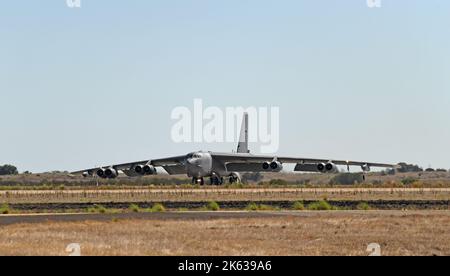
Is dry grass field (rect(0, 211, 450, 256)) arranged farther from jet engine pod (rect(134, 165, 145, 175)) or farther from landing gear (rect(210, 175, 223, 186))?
landing gear (rect(210, 175, 223, 186))

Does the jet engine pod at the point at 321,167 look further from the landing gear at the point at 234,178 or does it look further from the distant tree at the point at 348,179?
the distant tree at the point at 348,179

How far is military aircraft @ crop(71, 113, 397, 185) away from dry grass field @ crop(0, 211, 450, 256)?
1791 inches

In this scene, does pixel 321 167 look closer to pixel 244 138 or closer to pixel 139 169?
pixel 139 169

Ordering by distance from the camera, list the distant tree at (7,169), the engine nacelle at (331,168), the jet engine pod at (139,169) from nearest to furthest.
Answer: the engine nacelle at (331,168)
the jet engine pod at (139,169)
the distant tree at (7,169)

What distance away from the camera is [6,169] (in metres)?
167

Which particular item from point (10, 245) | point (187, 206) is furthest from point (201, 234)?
point (187, 206)

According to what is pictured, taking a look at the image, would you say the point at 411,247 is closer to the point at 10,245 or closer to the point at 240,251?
the point at 240,251

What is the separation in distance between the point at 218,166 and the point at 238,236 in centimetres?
5623

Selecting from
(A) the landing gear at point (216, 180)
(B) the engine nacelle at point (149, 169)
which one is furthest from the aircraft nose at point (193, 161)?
(A) the landing gear at point (216, 180)

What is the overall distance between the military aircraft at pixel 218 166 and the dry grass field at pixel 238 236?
4549 cm

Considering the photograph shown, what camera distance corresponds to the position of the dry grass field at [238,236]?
22.6 metres

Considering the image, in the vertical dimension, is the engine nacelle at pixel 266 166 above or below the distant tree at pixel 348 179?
above

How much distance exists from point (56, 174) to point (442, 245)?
123692 millimetres
